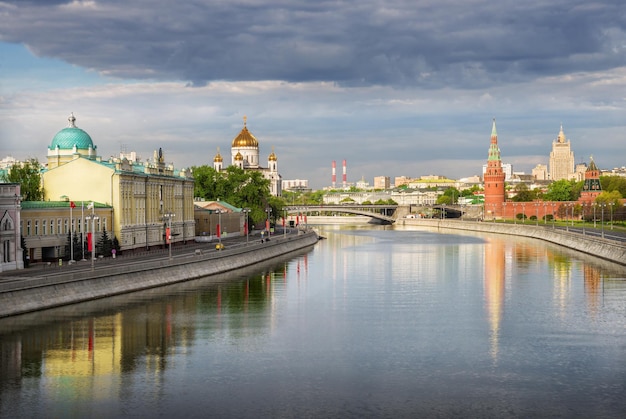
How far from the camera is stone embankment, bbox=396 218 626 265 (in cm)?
8344

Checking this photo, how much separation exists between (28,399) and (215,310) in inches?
815

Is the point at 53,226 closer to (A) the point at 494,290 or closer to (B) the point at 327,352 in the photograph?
(A) the point at 494,290

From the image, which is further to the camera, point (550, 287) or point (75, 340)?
point (550, 287)

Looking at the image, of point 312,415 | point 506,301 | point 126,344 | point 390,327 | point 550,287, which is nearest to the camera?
point 312,415

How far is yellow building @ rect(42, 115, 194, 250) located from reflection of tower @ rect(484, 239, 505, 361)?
2781cm

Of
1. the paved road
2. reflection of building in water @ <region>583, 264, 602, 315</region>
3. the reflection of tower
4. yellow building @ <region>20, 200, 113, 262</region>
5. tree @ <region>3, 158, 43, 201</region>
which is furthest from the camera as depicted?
tree @ <region>3, 158, 43, 201</region>

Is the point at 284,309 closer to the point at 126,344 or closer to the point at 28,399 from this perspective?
the point at 126,344

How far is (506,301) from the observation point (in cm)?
5550

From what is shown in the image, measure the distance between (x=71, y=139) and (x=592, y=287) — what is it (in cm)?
4838

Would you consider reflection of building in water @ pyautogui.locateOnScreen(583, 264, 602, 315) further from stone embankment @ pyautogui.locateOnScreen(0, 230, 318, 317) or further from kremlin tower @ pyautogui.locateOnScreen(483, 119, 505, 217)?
kremlin tower @ pyautogui.locateOnScreen(483, 119, 505, 217)

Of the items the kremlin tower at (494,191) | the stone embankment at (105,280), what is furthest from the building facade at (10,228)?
the kremlin tower at (494,191)

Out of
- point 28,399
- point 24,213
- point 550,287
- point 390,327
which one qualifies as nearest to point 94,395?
point 28,399

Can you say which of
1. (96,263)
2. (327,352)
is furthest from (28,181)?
(327,352)

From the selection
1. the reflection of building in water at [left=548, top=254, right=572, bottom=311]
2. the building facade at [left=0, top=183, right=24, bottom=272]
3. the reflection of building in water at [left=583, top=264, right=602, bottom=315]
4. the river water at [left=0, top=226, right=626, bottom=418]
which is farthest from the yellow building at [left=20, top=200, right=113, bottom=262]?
the reflection of building in water at [left=583, top=264, right=602, bottom=315]
